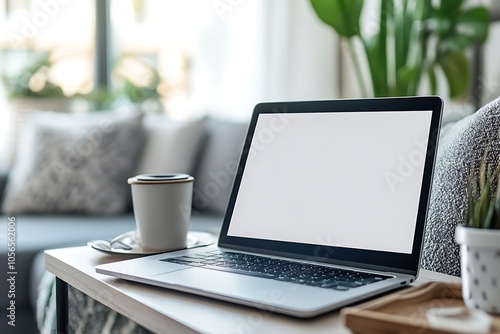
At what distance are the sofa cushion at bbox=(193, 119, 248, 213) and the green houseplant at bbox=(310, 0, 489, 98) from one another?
0.50m

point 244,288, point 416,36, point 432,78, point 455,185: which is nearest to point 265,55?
point 416,36

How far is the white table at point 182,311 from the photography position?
20.7 inches

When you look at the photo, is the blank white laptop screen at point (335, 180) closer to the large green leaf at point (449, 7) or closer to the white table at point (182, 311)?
the white table at point (182, 311)

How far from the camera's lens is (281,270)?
0.71 metres

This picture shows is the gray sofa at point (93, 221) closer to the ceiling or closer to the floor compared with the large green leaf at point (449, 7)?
closer to the floor

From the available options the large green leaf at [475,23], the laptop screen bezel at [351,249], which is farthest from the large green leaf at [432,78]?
the laptop screen bezel at [351,249]

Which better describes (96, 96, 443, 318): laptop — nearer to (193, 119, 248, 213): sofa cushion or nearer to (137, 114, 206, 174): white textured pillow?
(193, 119, 248, 213): sofa cushion

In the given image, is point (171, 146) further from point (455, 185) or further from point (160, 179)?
point (455, 185)

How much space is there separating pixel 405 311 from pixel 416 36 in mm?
1858

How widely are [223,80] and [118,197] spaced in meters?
0.91

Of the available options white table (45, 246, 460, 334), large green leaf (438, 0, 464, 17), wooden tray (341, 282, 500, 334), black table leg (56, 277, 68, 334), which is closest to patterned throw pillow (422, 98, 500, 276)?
white table (45, 246, 460, 334)

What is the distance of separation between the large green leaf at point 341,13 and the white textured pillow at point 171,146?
2.04 ft

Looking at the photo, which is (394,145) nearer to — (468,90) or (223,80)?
(468,90)

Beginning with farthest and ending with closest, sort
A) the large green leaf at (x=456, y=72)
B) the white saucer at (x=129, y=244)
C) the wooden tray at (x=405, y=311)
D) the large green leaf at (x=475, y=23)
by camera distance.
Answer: the large green leaf at (x=456, y=72), the large green leaf at (x=475, y=23), the white saucer at (x=129, y=244), the wooden tray at (x=405, y=311)
